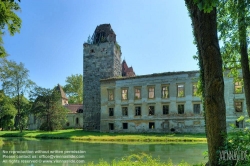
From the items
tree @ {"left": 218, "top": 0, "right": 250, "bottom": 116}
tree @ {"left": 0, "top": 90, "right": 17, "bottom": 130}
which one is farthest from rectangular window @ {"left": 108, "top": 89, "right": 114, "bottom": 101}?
tree @ {"left": 218, "top": 0, "right": 250, "bottom": 116}

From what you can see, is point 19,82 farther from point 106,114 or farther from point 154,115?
point 154,115

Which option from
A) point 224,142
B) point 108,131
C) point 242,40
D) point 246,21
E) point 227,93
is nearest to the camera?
point 224,142

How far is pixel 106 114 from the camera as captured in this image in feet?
113

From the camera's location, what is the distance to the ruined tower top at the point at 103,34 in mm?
38375

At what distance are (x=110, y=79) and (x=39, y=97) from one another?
39.4 feet

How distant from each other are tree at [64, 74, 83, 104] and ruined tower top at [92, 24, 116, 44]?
27.6 metres

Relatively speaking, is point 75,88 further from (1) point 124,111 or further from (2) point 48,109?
(1) point 124,111

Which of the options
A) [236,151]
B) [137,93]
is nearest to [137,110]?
[137,93]

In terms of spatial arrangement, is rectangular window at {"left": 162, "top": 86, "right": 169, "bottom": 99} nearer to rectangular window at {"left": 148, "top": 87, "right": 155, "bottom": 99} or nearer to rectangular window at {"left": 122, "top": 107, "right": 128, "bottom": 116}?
rectangular window at {"left": 148, "top": 87, "right": 155, "bottom": 99}

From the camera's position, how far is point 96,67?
1500 inches

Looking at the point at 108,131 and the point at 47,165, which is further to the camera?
the point at 108,131

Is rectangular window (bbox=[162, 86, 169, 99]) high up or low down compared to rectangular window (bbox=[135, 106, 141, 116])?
up

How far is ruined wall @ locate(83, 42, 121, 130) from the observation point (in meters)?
36.9

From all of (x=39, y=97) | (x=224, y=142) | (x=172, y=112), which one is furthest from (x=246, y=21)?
(x=39, y=97)
